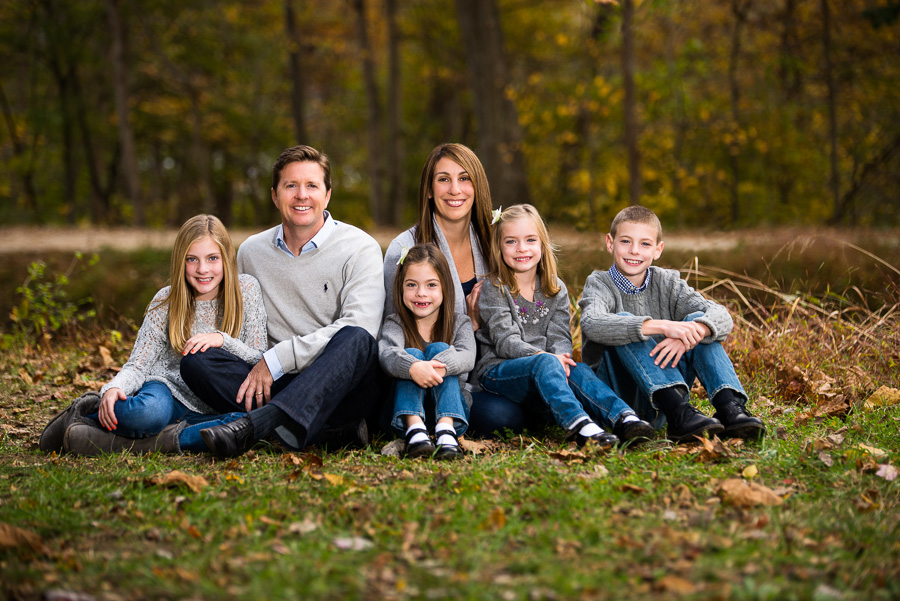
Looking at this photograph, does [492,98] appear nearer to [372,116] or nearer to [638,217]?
[372,116]

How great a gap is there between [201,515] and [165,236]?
10.6 m

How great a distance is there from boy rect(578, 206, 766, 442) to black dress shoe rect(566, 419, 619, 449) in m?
0.35

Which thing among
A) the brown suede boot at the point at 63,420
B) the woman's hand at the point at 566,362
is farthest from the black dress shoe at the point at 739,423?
the brown suede boot at the point at 63,420

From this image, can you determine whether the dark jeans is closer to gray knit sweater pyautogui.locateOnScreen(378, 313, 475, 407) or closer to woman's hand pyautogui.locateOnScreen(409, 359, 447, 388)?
gray knit sweater pyautogui.locateOnScreen(378, 313, 475, 407)

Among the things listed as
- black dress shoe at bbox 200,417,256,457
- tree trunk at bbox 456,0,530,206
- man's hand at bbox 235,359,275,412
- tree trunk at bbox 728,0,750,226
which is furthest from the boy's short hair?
tree trunk at bbox 728,0,750,226

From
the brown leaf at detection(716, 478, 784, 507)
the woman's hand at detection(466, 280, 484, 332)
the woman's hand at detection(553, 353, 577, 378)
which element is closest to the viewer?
the brown leaf at detection(716, 478, 784, 507)

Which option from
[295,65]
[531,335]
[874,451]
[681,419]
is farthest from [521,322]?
[295,65]

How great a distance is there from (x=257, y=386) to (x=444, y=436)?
990 millimetres

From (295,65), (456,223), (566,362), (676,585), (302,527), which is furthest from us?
(295,65)

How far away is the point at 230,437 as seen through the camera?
3467 mm

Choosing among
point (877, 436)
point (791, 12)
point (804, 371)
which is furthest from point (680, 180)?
point (877, 436)

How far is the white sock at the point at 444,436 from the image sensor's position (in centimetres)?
349

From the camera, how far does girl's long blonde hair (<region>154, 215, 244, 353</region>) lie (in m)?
3.83

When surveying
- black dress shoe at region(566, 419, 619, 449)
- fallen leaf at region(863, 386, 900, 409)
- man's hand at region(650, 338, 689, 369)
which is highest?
man's hand at region(650, 338, 689, 369)
